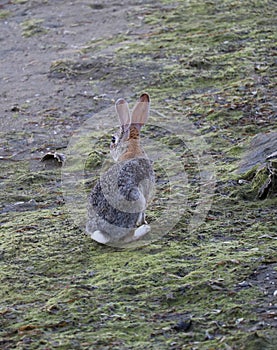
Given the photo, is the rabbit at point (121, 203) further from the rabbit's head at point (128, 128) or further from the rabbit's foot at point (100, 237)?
the rabbit's head at point (128, 128)

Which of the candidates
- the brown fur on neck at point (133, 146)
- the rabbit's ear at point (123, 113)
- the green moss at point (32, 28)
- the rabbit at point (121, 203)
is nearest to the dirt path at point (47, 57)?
the green moss at point (32, 28)

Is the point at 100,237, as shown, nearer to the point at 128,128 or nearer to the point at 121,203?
the point at 121,203

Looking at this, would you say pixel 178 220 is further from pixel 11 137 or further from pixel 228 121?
pixel 11 137

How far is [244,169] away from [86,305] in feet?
8.40

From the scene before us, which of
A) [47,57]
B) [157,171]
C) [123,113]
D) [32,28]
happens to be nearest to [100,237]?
[123,113]

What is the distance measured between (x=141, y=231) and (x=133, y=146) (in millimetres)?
803

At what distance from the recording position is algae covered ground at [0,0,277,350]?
383 cm

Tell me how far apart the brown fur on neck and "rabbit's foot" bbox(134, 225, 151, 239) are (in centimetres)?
55

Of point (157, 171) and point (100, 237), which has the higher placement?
point (100, 237)

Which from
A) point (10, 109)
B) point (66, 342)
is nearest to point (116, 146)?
point (66, 342)

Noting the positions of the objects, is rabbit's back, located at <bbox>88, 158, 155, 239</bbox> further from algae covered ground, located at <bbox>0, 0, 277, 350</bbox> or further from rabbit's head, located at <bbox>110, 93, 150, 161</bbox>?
rabbit's head, located at <bbox>110, 93, 150, 161</bbox>

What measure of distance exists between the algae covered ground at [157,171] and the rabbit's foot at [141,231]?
11 cm

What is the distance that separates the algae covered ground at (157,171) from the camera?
151 inches

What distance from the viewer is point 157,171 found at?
660 centimetres
